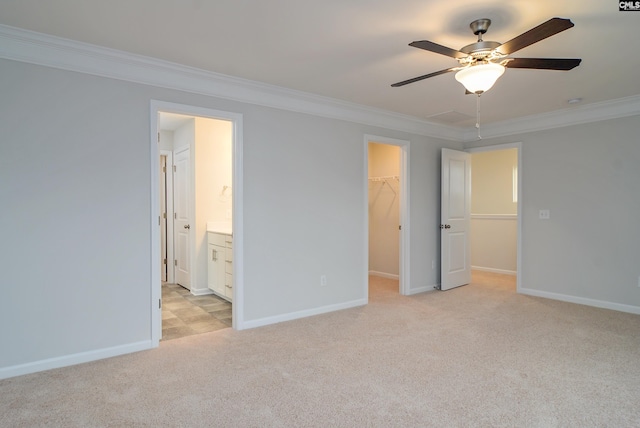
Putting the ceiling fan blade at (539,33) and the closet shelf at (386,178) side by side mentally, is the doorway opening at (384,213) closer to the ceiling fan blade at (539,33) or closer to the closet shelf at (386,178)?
the closet shelf at (386,178)

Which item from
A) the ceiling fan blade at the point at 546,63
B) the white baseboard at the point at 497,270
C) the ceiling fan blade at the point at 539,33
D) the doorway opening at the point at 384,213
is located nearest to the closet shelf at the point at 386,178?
the doorway opening at the point at 384,213

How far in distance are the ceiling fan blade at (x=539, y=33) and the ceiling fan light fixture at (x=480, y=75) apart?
128 mm

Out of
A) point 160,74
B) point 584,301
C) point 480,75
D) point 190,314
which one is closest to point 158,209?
point 160,74

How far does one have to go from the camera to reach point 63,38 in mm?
2674

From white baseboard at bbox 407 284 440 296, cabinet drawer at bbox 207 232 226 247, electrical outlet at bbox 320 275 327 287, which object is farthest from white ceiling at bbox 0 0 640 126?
white baseboard at bbox 407 284 440 296

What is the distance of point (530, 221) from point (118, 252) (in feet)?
16.5

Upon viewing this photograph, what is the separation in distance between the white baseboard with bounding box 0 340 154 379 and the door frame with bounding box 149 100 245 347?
0.49ft

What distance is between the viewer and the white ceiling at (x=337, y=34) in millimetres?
2256

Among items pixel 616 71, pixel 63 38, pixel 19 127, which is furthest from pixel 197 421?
pixel 616 71

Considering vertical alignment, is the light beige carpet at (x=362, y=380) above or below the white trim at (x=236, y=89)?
below

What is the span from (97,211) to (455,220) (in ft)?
15.1

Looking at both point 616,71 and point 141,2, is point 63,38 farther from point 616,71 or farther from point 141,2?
point 616,71

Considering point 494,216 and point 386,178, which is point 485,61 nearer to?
point 386,178

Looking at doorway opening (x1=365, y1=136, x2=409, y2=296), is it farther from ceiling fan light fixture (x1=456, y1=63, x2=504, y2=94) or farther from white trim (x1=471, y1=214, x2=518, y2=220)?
ceiling fan light fixture (x1=456, y1=63, x2=504, y2=94)
